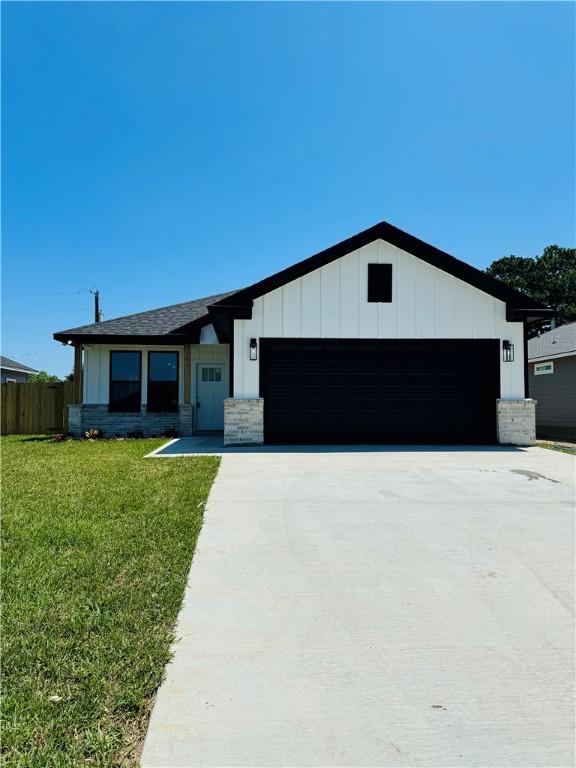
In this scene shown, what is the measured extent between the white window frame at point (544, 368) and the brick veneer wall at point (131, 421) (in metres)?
13.2

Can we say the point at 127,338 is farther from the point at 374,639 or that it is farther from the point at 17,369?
the point at 17,369

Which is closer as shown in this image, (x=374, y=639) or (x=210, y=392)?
(x=374, y=639)

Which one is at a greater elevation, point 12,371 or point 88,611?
point 12,371

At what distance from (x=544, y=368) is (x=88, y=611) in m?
17.6

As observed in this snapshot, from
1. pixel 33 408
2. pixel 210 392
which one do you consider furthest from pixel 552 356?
pixel 33 408

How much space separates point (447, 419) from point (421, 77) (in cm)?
838

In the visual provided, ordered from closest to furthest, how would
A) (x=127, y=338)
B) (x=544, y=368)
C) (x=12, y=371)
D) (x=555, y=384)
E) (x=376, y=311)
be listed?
(x=376, y=311) → (x=127, y=338) → (x=555, y=384) → (x=544, y=368) → (x=12, y=371)

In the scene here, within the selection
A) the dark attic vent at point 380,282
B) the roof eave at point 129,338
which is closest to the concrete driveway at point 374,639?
the dark attic vent at point 380,282

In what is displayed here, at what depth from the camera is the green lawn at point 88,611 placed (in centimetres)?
172

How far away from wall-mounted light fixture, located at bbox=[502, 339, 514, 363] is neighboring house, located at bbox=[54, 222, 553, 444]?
3cm

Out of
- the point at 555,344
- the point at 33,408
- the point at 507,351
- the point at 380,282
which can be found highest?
the point at 380,282

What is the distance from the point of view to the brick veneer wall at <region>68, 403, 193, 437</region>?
44.2 ft

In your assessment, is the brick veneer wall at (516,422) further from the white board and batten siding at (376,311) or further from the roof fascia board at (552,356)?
the roof fascia board at (552,356)

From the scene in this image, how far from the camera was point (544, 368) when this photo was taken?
1619 cm
